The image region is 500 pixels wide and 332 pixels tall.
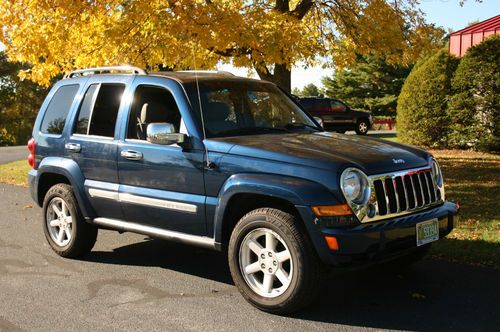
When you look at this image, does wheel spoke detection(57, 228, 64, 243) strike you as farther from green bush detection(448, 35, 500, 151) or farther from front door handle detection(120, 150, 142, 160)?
green bush detection(448, 35, 500, 151)

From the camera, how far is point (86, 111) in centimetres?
611

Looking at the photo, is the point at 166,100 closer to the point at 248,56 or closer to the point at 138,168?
the point at 138,168

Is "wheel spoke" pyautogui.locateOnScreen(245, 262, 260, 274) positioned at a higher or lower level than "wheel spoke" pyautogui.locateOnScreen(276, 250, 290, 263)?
lower

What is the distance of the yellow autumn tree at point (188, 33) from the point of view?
9727 millimetres

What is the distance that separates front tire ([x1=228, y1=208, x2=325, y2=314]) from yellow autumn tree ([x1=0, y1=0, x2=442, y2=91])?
19.0 feet

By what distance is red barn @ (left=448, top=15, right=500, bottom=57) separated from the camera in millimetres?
19420

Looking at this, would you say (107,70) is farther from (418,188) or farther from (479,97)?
(479,97)

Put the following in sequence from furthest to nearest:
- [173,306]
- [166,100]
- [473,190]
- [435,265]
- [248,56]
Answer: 1. [248,56]
2. [473,190]
3. [435,265]
4. [166,100]
5. [173,306]

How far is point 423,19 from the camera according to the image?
13453mm

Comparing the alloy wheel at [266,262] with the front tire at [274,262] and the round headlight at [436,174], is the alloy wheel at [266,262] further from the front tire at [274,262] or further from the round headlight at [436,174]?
the round headlight at [436,174]

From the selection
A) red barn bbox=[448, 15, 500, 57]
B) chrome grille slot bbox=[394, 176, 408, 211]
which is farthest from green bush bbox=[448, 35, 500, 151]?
chrome grille slot bbox=[394, 176, 408, 211]

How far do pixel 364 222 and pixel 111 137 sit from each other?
2712mm

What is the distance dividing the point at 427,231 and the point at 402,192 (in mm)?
367

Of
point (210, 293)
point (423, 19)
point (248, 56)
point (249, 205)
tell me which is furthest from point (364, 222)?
point (423, 19)
